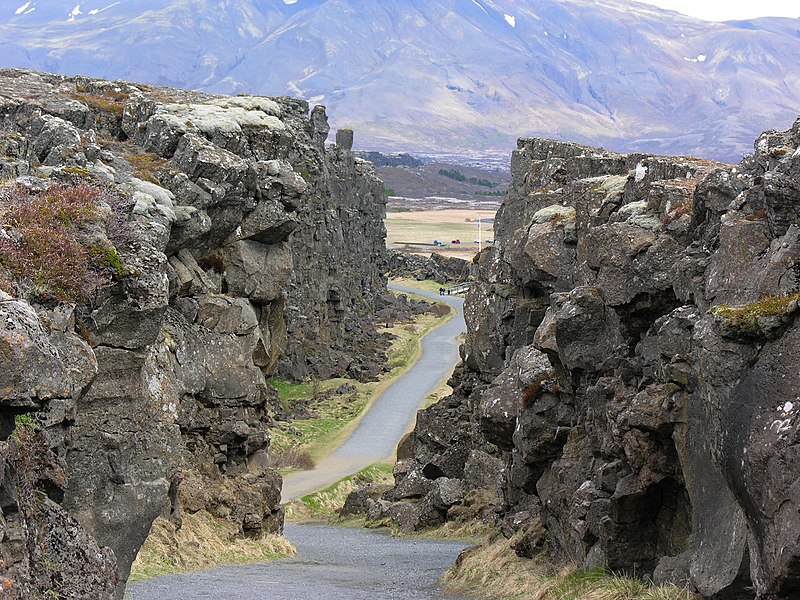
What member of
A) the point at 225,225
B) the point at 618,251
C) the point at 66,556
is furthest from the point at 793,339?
the point at 225,225

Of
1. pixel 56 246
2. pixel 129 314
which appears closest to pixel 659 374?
pixel 129 314

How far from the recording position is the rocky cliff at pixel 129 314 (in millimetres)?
14203

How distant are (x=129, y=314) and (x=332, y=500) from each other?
2860 cm

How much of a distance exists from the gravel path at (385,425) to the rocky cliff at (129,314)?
50.1ft

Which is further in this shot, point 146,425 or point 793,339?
point 146,425

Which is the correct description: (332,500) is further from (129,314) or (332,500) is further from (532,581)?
(129,314)

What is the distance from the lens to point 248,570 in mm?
25109

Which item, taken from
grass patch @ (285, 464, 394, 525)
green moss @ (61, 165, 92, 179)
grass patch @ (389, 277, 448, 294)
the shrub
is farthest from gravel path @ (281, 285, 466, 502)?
grass patch @ (389, 277, 448, 294)

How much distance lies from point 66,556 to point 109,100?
2326 centimetres

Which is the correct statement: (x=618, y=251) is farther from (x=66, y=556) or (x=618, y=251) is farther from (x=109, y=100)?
(x=109, y=100)

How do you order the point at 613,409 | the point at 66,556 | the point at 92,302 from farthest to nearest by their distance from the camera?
the point at 613,409 → the point at 92,302 → the point at 66,556

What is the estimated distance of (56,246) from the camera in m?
17.0

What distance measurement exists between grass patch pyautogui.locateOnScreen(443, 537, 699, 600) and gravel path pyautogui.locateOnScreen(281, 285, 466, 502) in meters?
22.1

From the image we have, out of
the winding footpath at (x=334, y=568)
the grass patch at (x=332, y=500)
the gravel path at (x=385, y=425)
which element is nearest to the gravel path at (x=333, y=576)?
the winding footpath at (x=334, y=568)
